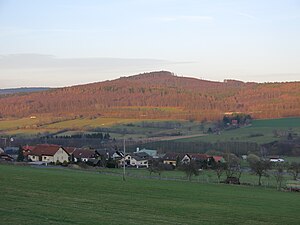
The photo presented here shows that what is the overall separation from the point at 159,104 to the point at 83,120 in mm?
21527

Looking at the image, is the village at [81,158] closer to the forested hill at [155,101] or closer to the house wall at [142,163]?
the house wall at [142,163]

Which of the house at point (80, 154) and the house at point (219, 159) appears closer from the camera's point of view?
the house at point (219, 159)

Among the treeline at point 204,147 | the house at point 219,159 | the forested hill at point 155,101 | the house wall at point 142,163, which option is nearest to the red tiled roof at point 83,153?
the house wall at point 142,163

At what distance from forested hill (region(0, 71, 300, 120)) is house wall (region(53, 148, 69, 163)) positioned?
45.9 meters

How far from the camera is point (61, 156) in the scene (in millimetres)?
70625

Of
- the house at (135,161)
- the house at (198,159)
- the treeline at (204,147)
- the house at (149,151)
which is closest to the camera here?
the house at (198,159)

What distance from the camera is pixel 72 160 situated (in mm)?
68938

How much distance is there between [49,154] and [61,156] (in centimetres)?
153

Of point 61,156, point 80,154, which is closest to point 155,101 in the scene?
point 80,154

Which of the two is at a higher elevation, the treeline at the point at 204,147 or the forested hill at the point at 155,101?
the forested hill at the point at 155,101

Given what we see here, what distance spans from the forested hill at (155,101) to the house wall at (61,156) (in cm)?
4594

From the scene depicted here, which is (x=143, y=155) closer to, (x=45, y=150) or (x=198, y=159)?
(x=198, y=159)

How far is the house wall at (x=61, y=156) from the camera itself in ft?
228

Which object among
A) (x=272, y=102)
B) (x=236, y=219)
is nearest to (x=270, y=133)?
(x=272, y=102)
